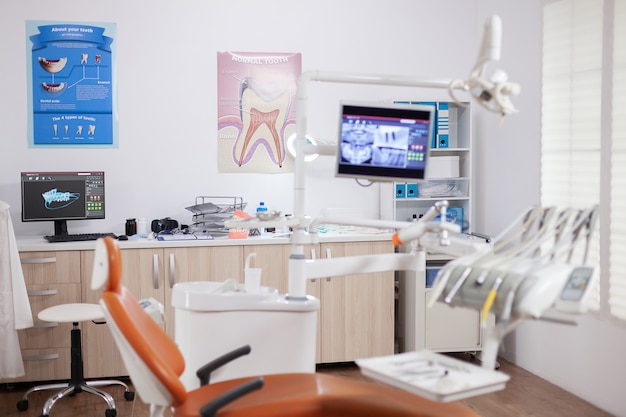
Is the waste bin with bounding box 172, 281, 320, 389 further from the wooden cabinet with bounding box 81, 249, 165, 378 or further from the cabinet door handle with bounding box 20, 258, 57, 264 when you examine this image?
the cabinet door handle with bounding box 20, 258, 57, 264

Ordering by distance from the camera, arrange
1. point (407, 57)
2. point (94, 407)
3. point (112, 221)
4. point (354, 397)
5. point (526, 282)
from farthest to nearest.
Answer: point (407, 57) → point (112, 221) → point (94, 407) → point (354, 397) → point (526, 282)

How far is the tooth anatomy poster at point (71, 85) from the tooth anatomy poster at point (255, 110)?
76 cm

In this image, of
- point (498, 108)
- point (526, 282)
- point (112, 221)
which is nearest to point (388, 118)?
point (498, 108)

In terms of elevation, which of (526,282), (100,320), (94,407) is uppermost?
(526,282)

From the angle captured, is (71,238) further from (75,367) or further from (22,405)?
(22,405)

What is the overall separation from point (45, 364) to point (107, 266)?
2.31 meters

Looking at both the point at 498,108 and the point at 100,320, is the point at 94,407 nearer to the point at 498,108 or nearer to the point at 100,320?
the point at 100,320

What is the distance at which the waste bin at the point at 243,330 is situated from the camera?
2.90 metres

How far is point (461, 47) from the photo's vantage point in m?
5.23

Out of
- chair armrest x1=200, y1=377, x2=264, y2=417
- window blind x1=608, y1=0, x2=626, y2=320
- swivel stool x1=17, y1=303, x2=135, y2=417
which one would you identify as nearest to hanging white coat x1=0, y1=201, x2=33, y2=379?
swivel stool x1=17, y1=303, x2=135, y2=417

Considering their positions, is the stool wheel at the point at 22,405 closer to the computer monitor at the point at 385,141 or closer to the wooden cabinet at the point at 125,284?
the wooden cabinet at the point at 125,284

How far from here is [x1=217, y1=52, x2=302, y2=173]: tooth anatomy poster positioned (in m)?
4.88

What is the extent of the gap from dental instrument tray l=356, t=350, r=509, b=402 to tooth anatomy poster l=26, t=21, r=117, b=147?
126 inches

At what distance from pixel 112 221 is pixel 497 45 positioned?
3270 millimetres
